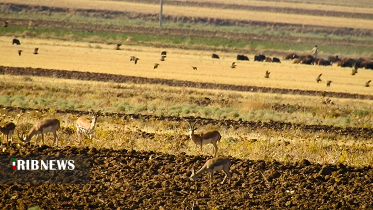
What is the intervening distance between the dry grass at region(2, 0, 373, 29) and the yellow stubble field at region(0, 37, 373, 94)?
73.8 metres

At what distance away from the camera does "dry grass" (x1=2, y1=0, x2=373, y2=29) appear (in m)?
135

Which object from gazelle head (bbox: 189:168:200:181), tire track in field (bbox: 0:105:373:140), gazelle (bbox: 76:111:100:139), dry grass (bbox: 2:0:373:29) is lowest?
tire track in field (bbox: 0:105:373:140)

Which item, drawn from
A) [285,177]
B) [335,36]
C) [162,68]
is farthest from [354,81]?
[335,36]

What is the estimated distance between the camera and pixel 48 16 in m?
121

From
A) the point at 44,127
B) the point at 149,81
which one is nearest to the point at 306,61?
the point at 149,81

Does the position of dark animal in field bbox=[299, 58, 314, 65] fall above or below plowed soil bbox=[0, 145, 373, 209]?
above

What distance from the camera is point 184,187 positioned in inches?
490

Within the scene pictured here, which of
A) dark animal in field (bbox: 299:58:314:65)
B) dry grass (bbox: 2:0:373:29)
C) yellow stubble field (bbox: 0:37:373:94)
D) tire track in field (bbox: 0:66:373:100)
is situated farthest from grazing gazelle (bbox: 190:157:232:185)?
dry grass (bbox: 2:0:373:29)

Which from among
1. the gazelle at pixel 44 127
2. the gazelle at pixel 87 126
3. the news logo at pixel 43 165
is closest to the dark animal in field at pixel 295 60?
the gazelle at pixel 87 126

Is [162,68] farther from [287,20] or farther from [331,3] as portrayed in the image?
[331,3]

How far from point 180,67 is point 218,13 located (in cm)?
9617

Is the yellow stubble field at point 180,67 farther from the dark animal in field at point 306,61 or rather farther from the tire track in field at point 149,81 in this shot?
the dark animal in field at point 306,61

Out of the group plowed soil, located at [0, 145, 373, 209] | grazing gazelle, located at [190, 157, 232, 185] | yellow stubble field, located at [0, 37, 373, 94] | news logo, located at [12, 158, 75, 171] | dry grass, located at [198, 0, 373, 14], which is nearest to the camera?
plowed soil, located at [0, 145, 373, 209]

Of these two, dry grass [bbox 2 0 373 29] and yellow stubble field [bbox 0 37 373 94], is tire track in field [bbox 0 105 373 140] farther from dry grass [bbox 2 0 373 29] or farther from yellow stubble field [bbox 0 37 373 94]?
dry grass [bbox 2 0 373 29]
